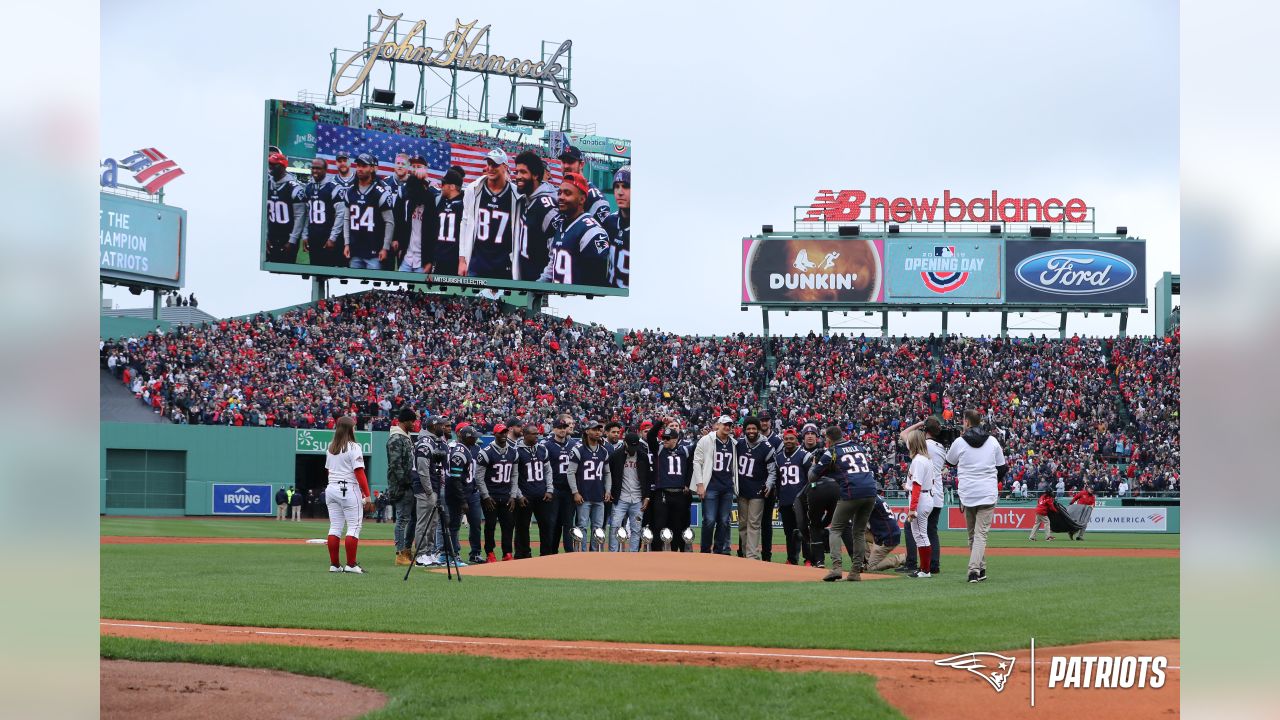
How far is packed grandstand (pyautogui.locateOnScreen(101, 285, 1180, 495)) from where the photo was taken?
44125 millimetres

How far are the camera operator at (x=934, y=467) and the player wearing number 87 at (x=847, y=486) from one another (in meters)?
1.08

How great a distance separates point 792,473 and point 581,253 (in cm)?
3459

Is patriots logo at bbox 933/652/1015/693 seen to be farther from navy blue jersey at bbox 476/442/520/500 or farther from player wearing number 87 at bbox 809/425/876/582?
navy blue jersey at bbox 476/442/520/500

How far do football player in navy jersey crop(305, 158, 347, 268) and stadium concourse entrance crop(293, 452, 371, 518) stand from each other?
7.70m

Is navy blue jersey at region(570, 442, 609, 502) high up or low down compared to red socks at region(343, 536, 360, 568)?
up

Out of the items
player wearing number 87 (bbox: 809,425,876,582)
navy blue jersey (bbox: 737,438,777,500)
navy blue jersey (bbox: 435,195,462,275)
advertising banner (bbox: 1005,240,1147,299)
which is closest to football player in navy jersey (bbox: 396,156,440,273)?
navy blue jersey (bbox: 435,195,462,275)

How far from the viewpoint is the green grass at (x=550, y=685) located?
7105 mm

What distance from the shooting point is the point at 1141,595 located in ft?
45.0

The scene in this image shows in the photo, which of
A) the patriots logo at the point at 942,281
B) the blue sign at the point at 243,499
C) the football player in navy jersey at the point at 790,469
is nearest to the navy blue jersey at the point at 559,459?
the football player in navy jersey at the point at 790,469

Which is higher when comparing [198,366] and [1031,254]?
[1031,254]
